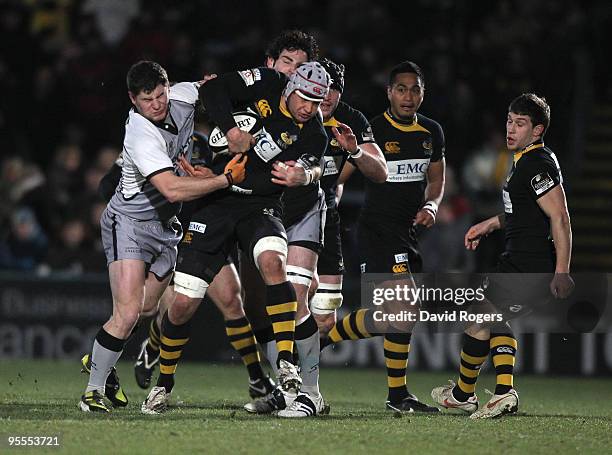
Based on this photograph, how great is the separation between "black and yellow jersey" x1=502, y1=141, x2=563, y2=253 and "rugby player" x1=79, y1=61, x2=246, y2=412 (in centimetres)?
191

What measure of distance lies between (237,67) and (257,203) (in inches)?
307

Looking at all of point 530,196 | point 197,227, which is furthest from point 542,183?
point 197,227

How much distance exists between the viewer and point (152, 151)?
768cm

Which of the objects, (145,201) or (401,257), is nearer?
(145,201)

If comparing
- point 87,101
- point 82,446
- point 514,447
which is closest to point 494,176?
point 87,101

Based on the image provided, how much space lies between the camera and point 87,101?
1594 cm

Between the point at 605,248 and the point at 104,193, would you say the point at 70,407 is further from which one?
the point at 605,248

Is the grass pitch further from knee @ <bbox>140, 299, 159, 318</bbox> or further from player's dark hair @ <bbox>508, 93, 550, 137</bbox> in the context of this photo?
player's dark hair @ <bbox>508, 93, 550, 137</bbox>

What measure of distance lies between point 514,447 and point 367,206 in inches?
126

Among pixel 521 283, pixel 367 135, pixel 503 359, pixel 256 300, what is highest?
pixel 367 135

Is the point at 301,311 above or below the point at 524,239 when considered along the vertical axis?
below

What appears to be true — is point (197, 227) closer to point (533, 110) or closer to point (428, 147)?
point (428, 147)

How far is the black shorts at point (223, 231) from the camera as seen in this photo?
25.5 ft

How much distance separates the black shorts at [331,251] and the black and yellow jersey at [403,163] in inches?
10.1
